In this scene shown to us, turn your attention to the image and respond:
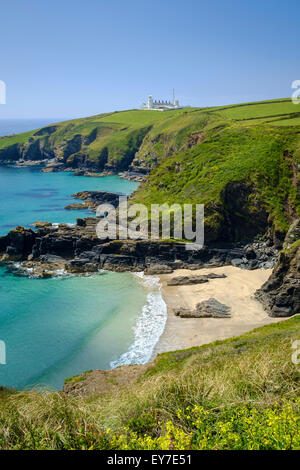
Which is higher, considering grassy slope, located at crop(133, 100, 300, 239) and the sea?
grassy slope, located at crop(133, 100, 300, 239)

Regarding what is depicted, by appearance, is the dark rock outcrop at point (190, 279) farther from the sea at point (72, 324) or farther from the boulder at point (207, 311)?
the boulder at point (207, 311)

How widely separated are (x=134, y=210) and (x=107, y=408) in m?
48.9

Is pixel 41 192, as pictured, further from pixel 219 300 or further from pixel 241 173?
pixel 219 300

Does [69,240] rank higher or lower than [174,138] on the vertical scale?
lower

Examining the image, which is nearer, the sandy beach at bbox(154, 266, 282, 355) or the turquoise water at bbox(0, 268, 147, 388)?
the turquoise water at bbox(0, 268, 147, 388)

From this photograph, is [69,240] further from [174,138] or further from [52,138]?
[52,138]

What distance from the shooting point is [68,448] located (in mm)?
10242

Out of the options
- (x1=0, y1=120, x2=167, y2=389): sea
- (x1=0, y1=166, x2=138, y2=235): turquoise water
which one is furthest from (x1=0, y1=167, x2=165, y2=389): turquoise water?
(x1=0, y1=166, x2=138, y2=235): turquoise water

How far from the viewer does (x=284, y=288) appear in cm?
3478

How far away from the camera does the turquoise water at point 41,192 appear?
248ft

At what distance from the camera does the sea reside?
2825cm

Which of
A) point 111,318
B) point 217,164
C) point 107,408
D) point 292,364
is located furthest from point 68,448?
point 217,164

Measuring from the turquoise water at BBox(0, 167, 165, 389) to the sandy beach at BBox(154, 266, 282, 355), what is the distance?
1.59 m

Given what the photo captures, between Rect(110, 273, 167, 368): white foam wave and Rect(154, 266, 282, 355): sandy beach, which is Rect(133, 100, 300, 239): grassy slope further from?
Rect(110, 273, 167, 368): white foam wave
